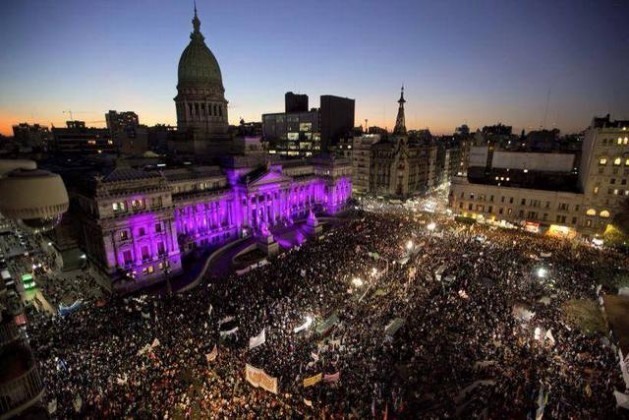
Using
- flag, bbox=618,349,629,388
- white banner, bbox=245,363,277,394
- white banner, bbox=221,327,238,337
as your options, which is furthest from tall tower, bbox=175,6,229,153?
flag, bbox=618,349,629,388

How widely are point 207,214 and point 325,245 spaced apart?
59.6ft

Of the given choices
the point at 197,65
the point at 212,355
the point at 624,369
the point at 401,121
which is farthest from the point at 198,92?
the point at 624,369

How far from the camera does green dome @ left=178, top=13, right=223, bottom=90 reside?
62.9 m

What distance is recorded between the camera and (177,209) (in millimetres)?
43250

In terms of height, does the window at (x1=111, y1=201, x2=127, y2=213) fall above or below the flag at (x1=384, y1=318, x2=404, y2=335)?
above

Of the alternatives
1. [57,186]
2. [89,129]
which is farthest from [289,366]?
[89,129]

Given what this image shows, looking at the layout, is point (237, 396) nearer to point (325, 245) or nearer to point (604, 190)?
point (325, 245)

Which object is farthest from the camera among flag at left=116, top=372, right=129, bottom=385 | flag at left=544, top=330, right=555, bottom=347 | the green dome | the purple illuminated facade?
the green dome

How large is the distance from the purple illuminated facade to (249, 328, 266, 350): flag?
59.5 ft

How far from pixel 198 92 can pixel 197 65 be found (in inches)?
205

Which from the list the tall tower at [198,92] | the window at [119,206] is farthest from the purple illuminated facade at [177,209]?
the tall tower at [198,92]

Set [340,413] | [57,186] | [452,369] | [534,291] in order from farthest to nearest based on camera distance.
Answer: [534,291]
[452,369]
[340,413]
[57,186]

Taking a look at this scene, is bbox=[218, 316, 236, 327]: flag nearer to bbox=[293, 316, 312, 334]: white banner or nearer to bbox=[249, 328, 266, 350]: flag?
bbox=[249, 328, 266, 350]: flag

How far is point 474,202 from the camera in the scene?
58500 mm
